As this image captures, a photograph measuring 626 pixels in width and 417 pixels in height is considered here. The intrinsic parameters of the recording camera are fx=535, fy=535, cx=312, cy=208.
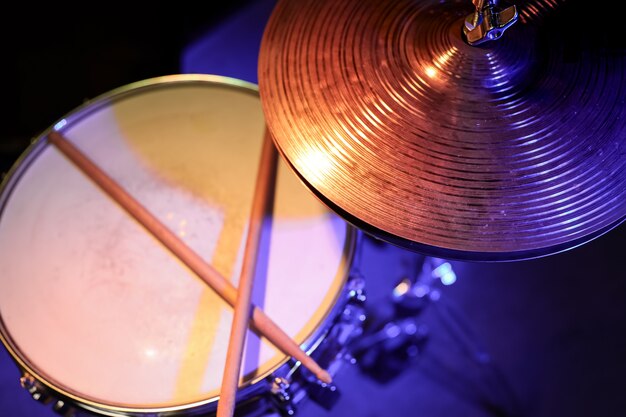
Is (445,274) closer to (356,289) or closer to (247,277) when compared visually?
(356,289)

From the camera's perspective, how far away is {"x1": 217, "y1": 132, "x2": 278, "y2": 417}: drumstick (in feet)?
2.00

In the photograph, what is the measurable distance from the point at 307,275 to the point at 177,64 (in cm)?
83

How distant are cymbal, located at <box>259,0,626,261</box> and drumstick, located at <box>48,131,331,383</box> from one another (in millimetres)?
184

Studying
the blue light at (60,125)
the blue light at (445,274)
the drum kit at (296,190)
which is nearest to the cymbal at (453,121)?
the drum kit at (296,190)

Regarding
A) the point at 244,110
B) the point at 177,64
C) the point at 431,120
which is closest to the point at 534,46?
the point at 431,120

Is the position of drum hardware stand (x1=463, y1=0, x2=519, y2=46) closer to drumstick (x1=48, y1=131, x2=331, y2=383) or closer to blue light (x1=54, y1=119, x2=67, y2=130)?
drumstick (x1=48, y1=131, x2=331, y2=383)

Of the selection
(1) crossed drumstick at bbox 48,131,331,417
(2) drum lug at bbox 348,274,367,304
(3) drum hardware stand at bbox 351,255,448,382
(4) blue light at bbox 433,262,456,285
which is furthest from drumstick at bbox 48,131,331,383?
(4) blue light at bbox 433,262,456,285

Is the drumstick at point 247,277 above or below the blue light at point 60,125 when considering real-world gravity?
below

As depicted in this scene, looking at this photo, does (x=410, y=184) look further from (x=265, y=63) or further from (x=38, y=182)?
(x=38, y=182)

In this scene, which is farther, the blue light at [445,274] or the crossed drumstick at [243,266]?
the blue light at [445,274]

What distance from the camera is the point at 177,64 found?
134 cm

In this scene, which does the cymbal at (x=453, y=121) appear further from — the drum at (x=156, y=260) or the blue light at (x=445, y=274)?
the blue light at (x=445, y=274)

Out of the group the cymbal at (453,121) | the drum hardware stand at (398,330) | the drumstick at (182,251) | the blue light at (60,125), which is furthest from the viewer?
the drum hardware stand at (398,330)

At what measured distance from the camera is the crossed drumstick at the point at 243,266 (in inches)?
24.8
